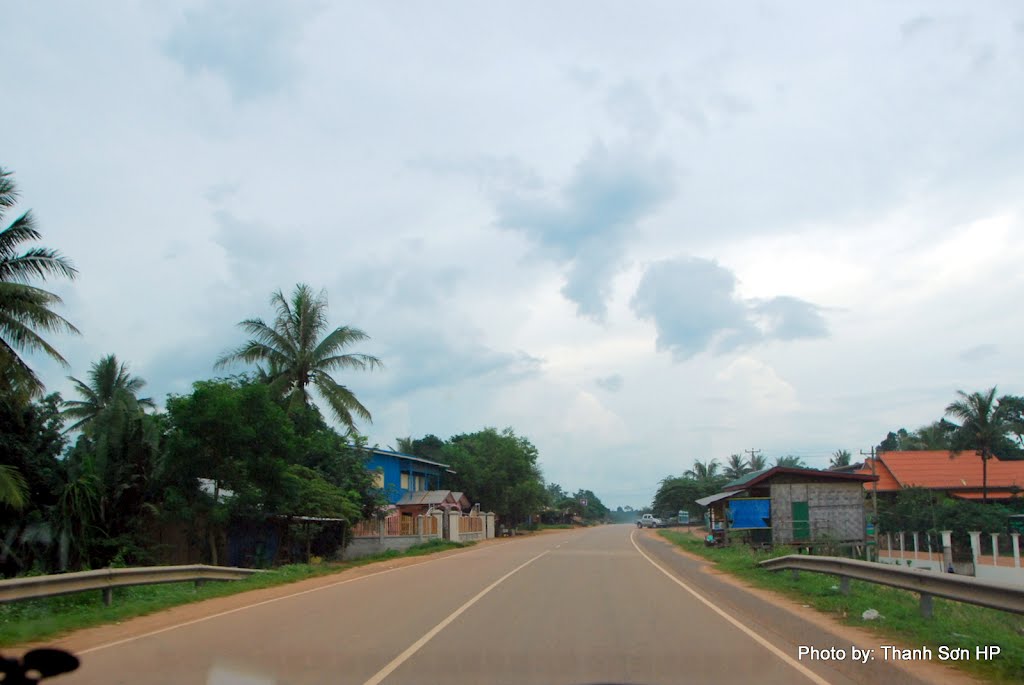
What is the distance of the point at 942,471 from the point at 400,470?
129 feet

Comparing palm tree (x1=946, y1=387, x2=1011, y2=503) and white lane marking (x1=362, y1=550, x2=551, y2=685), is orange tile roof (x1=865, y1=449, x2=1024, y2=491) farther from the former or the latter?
white lane marking (x1=362, y1=550, x2=551, y2=685)

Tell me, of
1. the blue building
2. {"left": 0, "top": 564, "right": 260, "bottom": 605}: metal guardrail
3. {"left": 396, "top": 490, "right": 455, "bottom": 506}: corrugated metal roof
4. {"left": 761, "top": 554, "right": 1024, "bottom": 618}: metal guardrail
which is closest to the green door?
the blue building

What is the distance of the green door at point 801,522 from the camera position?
130 ft

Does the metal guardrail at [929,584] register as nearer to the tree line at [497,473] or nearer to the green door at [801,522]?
the green door at [801,522]

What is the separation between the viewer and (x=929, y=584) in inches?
429

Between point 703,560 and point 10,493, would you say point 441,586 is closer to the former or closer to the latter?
point 10,493

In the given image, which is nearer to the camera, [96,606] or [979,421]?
[96,606]

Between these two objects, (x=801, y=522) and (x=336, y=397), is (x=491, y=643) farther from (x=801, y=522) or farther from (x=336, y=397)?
(x=801, y=522)

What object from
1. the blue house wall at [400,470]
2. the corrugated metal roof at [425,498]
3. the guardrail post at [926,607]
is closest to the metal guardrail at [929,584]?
the guardrail post at [926,607]

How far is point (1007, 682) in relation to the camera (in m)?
8.11

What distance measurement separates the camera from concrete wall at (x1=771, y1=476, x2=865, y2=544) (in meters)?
39.7

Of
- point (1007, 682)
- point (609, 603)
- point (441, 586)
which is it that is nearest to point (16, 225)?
point (441, 586)

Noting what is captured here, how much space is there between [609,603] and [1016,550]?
23.7m

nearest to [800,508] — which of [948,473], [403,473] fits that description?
[948,473]
